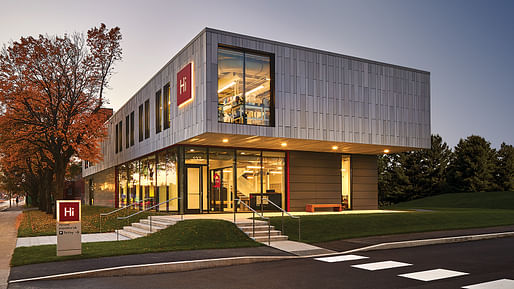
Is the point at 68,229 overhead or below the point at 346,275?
overhead

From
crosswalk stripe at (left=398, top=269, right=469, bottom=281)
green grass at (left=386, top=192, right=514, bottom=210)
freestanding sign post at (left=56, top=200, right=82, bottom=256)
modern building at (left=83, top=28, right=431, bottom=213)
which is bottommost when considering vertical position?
green grass at (left=386, top=192, right=514, bottom=210)

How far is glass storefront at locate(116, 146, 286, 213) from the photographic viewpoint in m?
23.2

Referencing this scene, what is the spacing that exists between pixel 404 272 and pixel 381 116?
50.0ft

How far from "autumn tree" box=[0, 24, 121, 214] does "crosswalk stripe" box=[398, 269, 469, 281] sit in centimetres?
2508

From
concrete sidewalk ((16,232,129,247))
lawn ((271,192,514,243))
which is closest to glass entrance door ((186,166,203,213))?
concrete sidewalk ((16,232,129,247))

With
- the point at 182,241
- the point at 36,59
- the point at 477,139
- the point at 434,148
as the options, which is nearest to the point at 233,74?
the point at 182,241

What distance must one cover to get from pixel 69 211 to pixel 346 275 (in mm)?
7611

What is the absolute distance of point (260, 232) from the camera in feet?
54.5

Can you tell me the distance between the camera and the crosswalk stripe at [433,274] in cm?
951

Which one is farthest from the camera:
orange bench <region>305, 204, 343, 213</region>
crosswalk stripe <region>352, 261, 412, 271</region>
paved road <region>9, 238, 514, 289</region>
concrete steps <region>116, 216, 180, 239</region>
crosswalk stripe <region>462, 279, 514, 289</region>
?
orange bench <region>305, 204, 343, 213</region>

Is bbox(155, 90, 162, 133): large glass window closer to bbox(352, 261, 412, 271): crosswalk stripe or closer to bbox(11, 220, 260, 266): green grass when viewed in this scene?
bbox(11, 220, 260, 266): green grass

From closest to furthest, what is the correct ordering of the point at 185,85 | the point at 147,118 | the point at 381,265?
1. the point at 381,265
2. the point at 185,85
3. the point at 147,118

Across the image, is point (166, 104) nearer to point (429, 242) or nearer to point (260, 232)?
point (260, 232)

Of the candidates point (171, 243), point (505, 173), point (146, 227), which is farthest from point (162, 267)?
point (505, 173)
